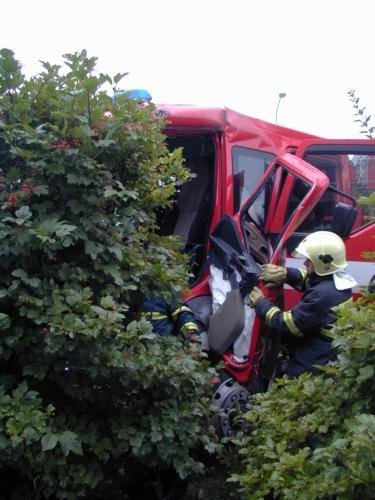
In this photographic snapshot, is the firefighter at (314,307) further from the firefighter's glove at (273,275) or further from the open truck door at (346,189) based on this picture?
the open truck door at (346,189)

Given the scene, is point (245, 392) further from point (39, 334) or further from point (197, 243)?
point (39, 334)

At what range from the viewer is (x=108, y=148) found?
8.29 feet

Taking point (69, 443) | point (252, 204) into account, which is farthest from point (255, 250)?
point (69, 443)

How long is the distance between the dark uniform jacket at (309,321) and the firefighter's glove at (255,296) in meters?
0.03

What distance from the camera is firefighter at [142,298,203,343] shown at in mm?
3015

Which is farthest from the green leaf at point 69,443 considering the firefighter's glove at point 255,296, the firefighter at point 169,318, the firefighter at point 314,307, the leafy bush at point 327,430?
the firefighter's glove at point 255,296

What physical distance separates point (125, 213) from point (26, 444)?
3.38 ft

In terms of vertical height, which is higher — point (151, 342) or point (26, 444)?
point (151, 342)

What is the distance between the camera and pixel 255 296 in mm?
3840

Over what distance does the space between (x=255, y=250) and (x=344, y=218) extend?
27.2 inches

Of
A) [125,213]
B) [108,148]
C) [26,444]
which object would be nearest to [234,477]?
[26,444]

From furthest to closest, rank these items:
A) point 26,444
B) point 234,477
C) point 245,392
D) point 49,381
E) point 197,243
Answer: point 197,243
point 245,392
point 49,381
point 234,477
point 26,444

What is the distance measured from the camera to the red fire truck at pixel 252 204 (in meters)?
4.01

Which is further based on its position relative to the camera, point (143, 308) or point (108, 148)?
point (143, 308)
